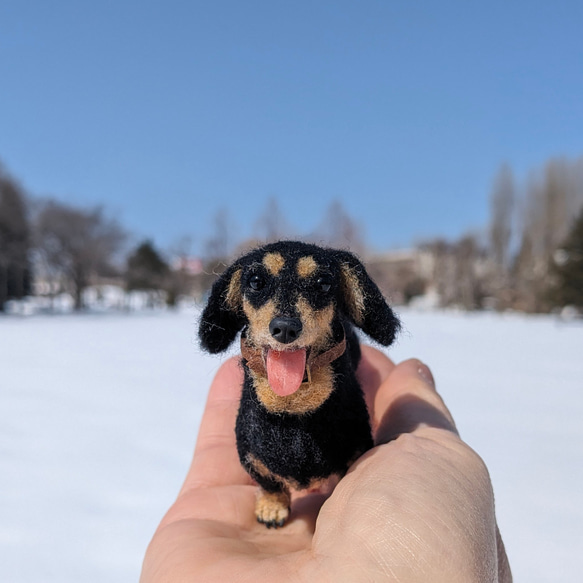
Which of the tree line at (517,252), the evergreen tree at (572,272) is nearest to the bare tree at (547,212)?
the tree line at (517,252)

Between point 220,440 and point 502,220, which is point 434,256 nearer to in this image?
point 502,220

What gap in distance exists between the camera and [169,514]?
5.61 feet

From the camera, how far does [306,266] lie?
134 centimetres

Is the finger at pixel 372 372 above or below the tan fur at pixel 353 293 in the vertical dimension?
below

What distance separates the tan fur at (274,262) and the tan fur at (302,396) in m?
0.32

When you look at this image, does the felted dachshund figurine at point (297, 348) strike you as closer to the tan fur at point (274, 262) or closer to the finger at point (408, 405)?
the tan fur at point (274, 262)

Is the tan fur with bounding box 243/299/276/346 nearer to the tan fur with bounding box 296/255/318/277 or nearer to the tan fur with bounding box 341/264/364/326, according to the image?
the tan fur with bounding box 296/255/318/277

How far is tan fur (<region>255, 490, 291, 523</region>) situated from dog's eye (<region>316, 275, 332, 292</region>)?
0.79 m

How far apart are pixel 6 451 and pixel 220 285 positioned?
344cm

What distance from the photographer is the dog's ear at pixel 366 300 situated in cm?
144

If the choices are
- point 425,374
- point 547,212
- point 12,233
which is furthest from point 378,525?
point 547,212

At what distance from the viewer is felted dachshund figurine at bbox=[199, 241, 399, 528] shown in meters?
1.26

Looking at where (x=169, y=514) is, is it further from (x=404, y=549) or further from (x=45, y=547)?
(x=45, y=547)

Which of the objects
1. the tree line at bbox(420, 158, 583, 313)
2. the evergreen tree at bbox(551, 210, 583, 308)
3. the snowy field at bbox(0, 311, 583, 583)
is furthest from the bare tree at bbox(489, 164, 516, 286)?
the snowy field at bbox(0, 311, 583, 583)
